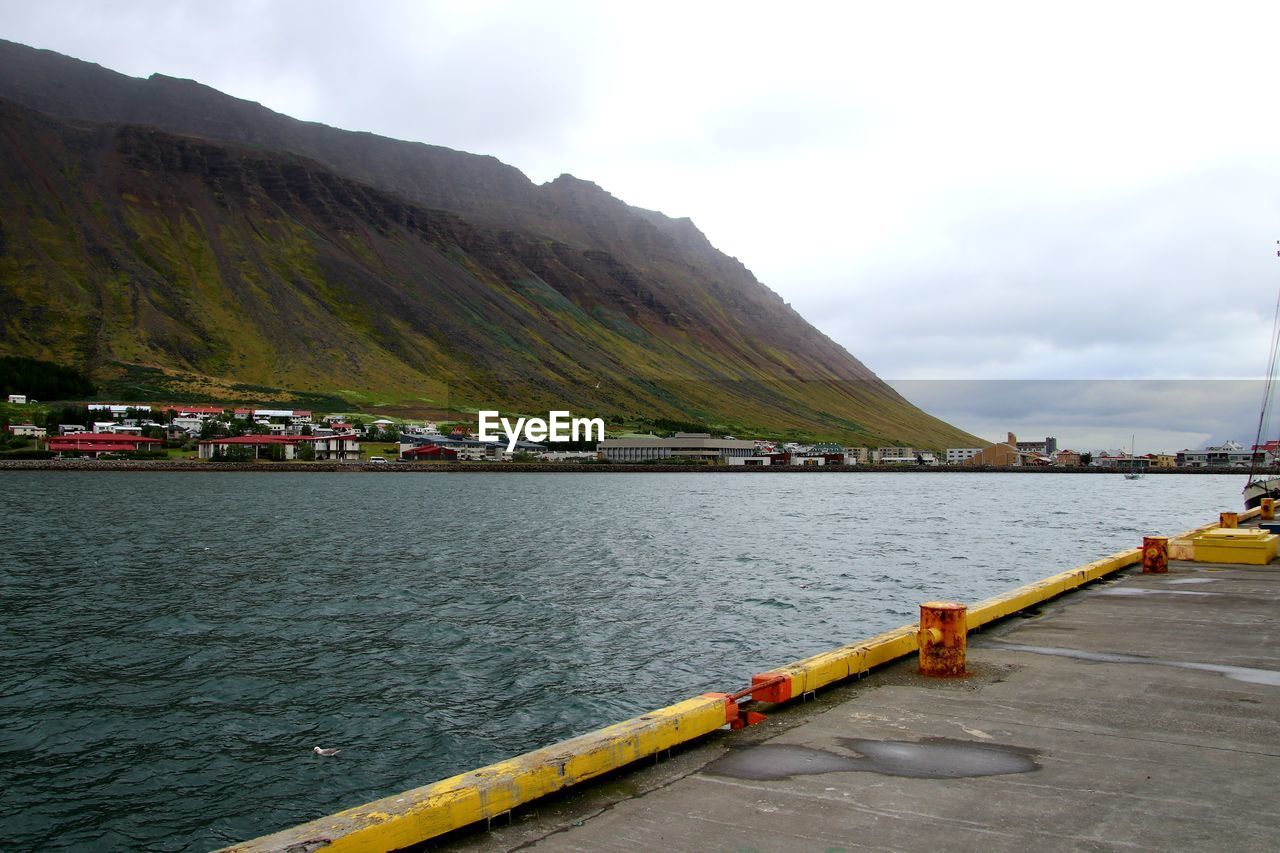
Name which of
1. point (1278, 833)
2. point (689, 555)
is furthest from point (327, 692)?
point (689, 555)

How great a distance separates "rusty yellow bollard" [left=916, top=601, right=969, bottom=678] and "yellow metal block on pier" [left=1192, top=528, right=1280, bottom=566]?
18.1 meters

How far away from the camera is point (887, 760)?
8484 mm

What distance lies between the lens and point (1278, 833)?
661 centimetres

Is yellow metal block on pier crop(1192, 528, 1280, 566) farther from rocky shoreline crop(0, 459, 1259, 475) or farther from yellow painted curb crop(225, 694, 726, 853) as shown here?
rocky shoreline crop(0, 459, 1259, 475)

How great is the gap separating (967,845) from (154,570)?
36306mm

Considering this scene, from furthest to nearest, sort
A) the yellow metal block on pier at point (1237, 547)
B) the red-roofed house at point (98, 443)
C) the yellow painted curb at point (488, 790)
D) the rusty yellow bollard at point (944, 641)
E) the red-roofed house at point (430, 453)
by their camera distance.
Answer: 1. the red-roofed house at point (430, 453)
2. the red-roofed house at point (98, 443)
3. the yellow metal block on pier at point (1237, 547)
4. the rusty yellow bollard at point (944, 641)
5. the yellow painted curb at point (488, 790)

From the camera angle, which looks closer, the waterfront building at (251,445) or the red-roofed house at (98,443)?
the red-roofed house at (98,443)

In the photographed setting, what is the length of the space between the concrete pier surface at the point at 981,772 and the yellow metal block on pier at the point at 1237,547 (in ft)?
→ 47.8

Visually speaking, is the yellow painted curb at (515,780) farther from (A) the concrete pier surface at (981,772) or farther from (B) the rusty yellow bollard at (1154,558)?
(B) the rusty yellow bollard at (1154,558)

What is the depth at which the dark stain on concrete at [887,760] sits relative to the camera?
8156 mm

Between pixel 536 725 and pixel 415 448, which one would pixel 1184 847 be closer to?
pixel 536 725

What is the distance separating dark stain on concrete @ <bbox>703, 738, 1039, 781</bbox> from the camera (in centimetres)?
816

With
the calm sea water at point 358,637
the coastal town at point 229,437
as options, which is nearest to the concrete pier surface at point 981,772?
the calm sea water at point 358,637

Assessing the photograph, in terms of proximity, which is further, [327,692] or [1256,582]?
[1256,582]
